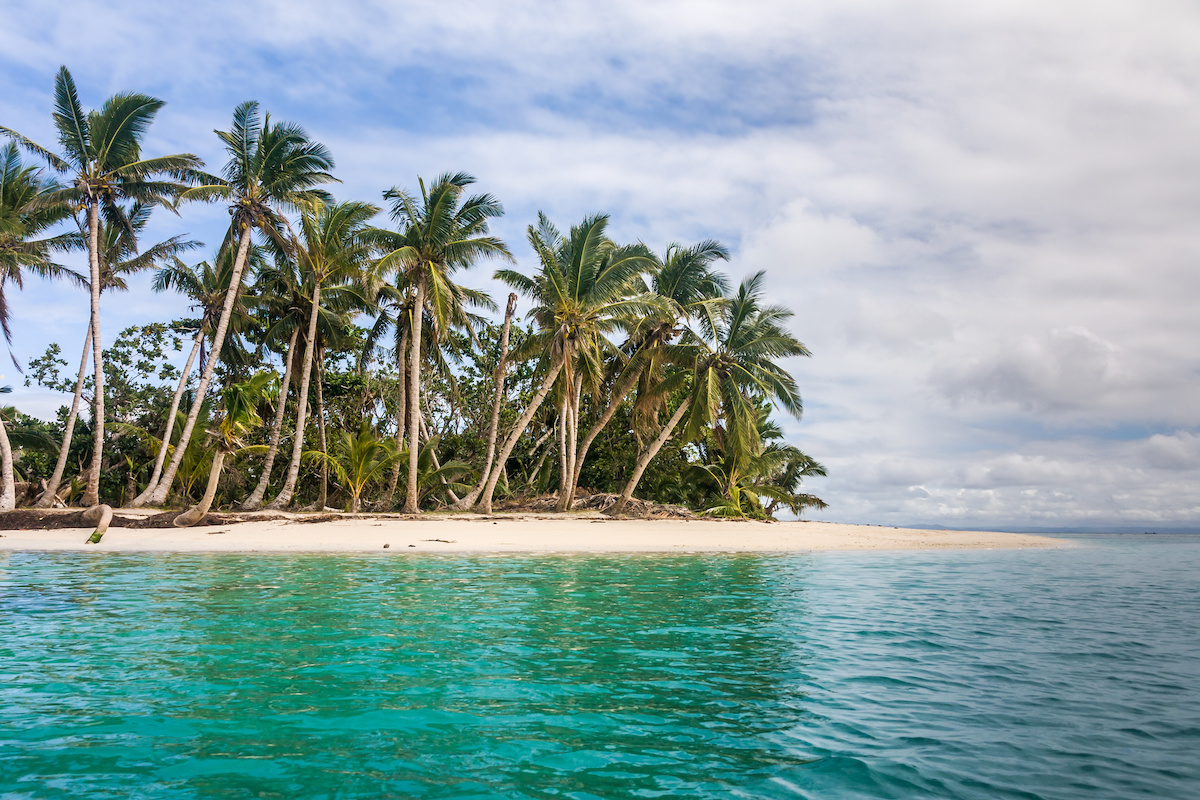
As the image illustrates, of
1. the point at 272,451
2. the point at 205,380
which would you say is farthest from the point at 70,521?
the point at 272,451

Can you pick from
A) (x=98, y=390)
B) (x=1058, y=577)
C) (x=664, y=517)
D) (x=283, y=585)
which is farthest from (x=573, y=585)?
(x=98, y=390)

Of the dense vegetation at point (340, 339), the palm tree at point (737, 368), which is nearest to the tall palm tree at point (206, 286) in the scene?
the dense vegetation at point (340, 339)

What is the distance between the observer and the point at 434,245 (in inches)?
879

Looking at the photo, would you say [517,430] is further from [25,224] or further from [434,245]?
[25,224]

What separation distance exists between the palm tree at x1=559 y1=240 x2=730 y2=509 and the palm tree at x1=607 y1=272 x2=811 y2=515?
27.8 inches

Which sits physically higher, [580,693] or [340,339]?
[340,339]

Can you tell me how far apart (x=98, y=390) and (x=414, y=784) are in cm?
2288

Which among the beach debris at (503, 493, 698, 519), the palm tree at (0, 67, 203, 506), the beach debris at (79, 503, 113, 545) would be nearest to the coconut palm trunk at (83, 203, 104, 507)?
the palm tree at (0, 67, 203, 506)

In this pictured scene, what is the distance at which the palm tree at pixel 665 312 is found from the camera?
81.9ft

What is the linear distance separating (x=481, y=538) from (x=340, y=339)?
13116 mm

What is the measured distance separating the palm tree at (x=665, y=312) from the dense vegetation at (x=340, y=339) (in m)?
0.09

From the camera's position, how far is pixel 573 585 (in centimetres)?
1028

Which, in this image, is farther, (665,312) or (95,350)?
(665,312)

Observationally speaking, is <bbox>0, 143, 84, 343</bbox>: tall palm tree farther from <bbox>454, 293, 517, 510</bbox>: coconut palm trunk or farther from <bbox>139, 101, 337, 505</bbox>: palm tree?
<bbox>454, 293, 517, 510</bbox>: coconut palm trunk
